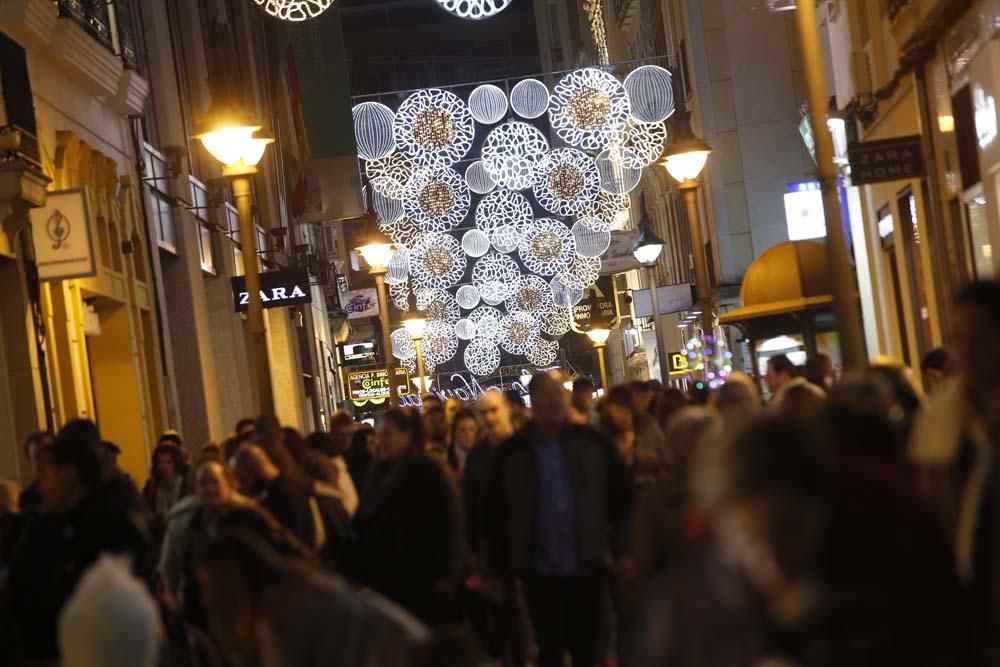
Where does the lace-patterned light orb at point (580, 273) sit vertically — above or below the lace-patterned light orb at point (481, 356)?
above

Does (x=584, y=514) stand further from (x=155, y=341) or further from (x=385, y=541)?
(x=155, y=341)

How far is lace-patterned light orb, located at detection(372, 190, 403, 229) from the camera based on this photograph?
5012 cm

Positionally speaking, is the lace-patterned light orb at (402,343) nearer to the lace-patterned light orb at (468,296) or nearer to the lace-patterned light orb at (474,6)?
the lace-patterned light orb at (468,296)

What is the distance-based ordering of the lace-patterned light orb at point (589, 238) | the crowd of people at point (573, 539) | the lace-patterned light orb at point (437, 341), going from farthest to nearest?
the lace-patterned light orb at point (437, 341) < the lace-patterned light orb at point (589, 238) < the crowd of people at point (573, 539)

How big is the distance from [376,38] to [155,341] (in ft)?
299

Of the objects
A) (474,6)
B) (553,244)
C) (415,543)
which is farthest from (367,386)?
(415,543)

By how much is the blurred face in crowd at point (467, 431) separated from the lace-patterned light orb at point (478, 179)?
39.4 metres

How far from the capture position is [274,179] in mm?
45969

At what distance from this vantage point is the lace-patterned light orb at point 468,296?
78.2 meters

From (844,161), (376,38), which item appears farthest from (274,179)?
(376,38)

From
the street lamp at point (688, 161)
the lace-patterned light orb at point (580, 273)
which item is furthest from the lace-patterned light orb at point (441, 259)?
the street lamp at point (688, 161)

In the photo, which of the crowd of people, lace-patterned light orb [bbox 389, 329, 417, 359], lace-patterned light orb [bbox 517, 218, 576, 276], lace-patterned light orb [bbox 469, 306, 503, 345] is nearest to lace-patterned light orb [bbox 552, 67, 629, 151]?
lace-patterned light orb [bbox 517, 218, 576, 276]

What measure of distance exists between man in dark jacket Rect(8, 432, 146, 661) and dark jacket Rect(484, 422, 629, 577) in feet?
8.37

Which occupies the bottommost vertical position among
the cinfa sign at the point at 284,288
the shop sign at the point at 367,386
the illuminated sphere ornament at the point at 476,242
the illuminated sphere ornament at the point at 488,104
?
the shop sign at the point at 367,386
